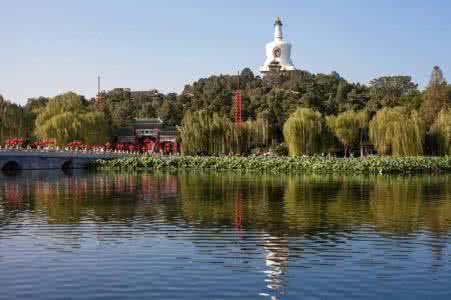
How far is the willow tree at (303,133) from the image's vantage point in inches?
2099

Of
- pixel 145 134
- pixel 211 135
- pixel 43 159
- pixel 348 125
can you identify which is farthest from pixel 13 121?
pixel 348 125

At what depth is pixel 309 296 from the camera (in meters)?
11.6

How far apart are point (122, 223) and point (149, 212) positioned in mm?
2908

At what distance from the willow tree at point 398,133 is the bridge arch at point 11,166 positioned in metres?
25.1

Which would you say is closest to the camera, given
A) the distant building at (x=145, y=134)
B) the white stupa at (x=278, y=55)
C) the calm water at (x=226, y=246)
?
the calm water at (x=226, y=246)

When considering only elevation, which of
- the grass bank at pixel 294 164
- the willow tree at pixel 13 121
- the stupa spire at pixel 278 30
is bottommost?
the grass bank at pixel 294 164

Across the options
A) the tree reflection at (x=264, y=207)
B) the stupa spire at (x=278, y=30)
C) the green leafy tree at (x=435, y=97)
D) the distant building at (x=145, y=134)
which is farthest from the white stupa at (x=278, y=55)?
the tree reflection at (x=264, y=207)

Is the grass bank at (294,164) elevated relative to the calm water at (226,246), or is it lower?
elevated

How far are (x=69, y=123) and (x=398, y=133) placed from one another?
25835 millimetres

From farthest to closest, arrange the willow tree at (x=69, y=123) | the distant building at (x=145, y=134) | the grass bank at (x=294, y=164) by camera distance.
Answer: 1. the distant building at (x=145, y=134)
2. the willow tree at (x=69, y=123)
3. the grass bank at (x=294, y=164)

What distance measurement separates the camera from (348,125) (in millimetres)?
54500

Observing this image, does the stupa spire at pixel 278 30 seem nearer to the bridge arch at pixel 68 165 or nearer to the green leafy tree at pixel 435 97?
the green leafy tree at pixel 435 97

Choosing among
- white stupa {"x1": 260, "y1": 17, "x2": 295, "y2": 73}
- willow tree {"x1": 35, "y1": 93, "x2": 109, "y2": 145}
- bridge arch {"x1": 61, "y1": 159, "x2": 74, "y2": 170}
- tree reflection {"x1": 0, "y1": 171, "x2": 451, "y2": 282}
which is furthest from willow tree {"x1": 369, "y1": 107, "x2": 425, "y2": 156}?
white stupa {"x1": 260, "y1": 17, "x2": 295, "y2": 73}

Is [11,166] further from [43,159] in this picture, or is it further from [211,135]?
[211,135]
